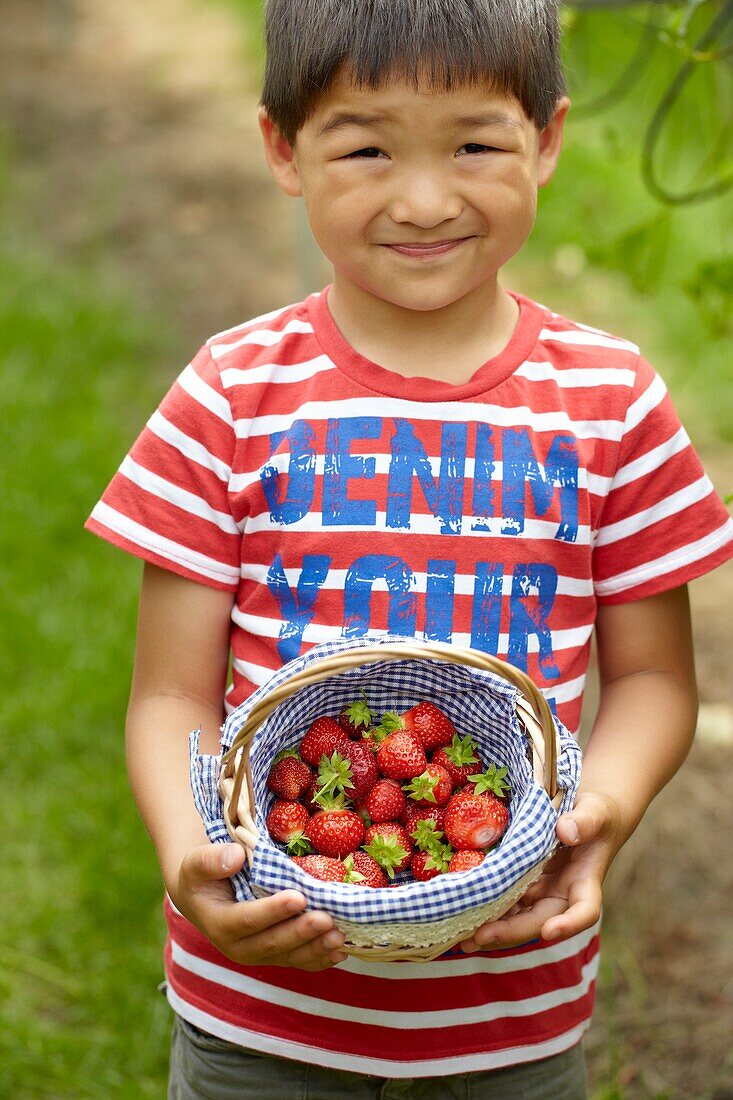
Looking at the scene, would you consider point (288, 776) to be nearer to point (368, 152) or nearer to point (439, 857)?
point (439, 857)

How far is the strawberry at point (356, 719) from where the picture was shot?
1335 mm

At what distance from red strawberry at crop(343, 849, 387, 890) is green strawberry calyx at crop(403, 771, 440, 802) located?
8 cm

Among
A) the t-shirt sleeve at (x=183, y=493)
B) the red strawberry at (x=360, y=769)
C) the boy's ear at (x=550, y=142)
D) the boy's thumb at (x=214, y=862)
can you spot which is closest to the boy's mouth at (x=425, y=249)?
the boy's ear at (x=550, y=142)

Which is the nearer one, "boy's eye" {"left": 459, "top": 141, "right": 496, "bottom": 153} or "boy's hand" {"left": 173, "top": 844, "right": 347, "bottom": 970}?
"boy's hand" {"left": 173, "top": 844, "right": 347, "bottom": 970}

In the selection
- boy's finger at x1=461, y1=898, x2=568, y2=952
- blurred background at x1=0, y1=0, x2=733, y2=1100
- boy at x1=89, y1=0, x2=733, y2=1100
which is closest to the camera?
boy's finger at x1=461, y1=898, x2=568, y2=952

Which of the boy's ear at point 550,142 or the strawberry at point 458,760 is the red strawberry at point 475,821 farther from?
the boy's ear at point 550,142

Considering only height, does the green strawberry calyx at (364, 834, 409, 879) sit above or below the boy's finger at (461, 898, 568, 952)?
above

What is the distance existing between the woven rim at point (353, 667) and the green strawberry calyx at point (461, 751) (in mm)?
80

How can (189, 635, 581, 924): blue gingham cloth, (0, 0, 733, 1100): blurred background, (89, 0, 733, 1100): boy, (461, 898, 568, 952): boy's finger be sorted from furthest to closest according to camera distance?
(0, 0, 733, 1100): blurred background, (89, 0, 733, 1100): boy, (461, 898, 568, 952): boy's finger, (189, 635, 581, 924): blue gingham cloth

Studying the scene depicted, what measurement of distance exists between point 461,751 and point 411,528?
229mm

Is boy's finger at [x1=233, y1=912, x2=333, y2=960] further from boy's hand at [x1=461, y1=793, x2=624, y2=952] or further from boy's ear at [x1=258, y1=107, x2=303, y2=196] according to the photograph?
boy's ear at [x1=258, y1=107, x2=303, y2=196]

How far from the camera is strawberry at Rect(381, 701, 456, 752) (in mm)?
1305

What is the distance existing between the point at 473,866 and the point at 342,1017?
305mm

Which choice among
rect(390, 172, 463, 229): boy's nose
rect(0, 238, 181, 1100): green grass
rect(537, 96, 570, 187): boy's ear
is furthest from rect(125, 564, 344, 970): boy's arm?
rect(0, 238, 181, 1100): green grass
